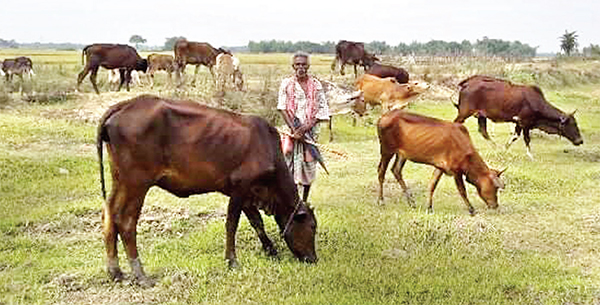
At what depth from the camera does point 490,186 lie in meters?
10.3

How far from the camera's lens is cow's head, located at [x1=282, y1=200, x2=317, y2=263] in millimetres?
7719

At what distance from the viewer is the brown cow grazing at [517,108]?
51.6 feet

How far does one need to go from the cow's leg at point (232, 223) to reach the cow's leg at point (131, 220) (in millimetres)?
888

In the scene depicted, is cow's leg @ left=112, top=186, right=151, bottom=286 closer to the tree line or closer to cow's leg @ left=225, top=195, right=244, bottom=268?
cow's leg @ left=225, top=195, right=244, bottom=268

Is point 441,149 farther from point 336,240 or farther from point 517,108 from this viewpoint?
point 517,108

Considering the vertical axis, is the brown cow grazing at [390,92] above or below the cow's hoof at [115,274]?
above

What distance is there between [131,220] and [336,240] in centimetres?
264

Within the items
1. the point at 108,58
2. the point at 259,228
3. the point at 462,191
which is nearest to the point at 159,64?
the point at 108,58

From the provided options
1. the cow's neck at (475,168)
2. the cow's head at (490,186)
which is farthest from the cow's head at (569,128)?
the cow's neck at (475,168)

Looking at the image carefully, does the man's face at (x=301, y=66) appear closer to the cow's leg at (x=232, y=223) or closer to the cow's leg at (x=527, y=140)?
the cow's leg at (x=232, y=223)

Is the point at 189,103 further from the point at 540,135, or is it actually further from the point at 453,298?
the point at 540,135

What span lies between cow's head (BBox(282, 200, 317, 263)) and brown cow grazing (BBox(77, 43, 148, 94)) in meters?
14.8

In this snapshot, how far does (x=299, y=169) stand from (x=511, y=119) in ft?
27.1

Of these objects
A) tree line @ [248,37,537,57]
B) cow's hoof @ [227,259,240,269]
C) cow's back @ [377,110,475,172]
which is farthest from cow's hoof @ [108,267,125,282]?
tree line @ [248,37,537,57]
